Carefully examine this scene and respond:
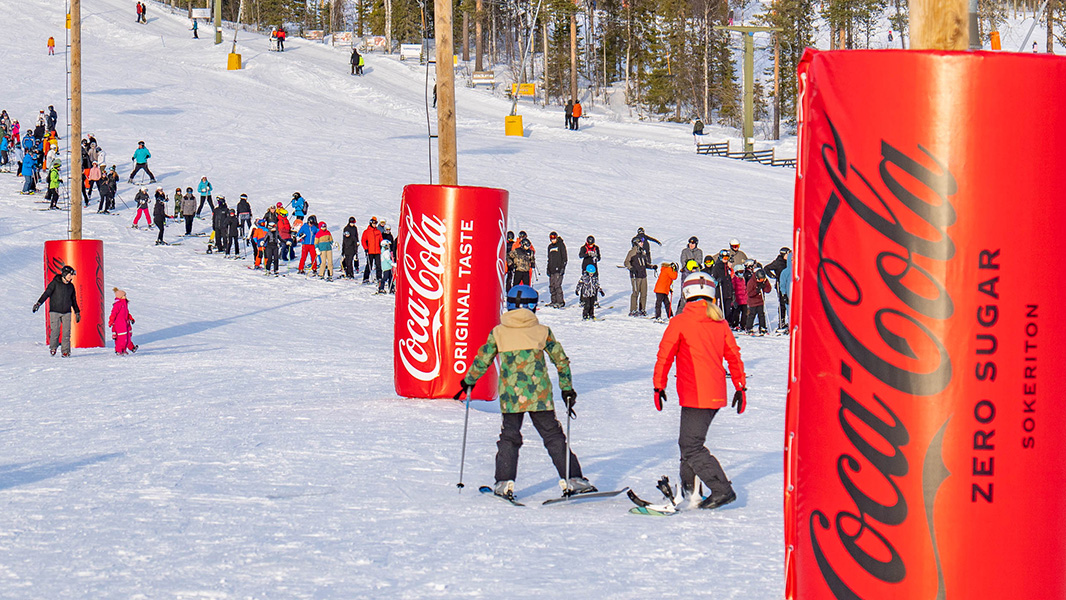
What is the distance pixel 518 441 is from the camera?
→ 6.92 m

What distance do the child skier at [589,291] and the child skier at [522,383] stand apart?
12.5m

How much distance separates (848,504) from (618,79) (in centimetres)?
8161

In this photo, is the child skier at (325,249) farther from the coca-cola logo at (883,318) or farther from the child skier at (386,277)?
the coca-cola logo at (883,318)

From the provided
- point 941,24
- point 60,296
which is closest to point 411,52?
point 60,296

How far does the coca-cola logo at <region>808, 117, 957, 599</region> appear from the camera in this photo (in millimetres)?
3436

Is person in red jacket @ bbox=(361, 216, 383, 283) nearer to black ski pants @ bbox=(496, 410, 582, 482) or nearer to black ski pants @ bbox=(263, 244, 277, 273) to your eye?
black ski pants @ bbox=(263, 244, 277, 273)

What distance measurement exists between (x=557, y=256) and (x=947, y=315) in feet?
55.1

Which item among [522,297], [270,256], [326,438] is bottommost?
[326,438]

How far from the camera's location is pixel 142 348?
52.6 feet

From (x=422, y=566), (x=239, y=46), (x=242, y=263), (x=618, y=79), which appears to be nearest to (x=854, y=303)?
(x=422, y=566)

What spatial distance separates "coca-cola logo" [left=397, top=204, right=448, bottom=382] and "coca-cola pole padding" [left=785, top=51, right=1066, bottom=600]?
724 cm

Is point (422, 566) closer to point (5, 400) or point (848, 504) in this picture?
point (848, 504)

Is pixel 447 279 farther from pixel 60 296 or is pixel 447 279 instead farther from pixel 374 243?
pixel 374 243

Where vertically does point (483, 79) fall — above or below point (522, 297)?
above
